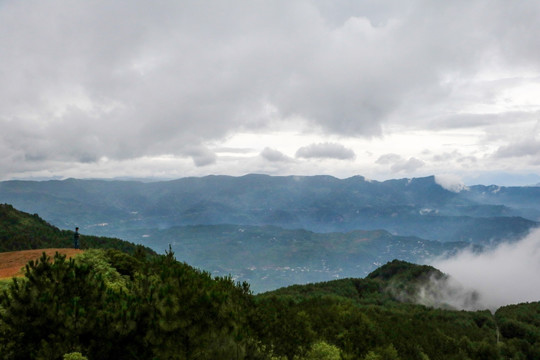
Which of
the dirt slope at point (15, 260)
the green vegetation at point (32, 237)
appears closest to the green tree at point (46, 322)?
the dirt slope at point (15, 260)

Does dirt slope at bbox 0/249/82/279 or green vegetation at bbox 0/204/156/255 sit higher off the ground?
dirt slope at bbox 0/249/82/279

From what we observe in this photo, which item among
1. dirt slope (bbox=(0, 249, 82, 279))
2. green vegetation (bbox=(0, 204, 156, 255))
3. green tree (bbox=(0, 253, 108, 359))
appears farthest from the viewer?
green vegetation (bbox=(0, 204, 156, 255))

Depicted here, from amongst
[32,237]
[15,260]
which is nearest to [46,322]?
[15,260]

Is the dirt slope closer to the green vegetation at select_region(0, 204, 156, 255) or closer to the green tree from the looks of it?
the green tree

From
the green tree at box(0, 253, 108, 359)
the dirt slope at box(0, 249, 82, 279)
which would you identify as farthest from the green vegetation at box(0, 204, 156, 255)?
the green tree at box(0, 253, 108, 359)

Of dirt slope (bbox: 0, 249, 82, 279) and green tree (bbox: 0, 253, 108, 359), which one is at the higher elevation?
green tree (bbox: 0, 253, 108, 359)

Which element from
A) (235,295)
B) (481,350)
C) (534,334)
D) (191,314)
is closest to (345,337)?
Result: (235,295)

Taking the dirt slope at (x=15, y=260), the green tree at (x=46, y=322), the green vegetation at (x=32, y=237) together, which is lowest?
the green vegetation at (x=32, y=237)

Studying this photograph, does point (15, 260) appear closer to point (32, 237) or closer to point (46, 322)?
point (46, 322)

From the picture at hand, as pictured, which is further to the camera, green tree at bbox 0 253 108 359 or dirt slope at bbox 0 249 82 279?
dirt slope at bbox 0 249 82 279

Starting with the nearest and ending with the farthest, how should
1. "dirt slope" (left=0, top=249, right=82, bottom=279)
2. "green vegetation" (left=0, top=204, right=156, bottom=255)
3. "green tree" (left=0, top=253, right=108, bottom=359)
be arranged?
"green tree" (left=0, top=253, right=108, bottom=359), "dirt slope" (left=0, top=249, right=82, bottom=279), "green vegetation" (left=0, top=204, right=156, bottom=255)

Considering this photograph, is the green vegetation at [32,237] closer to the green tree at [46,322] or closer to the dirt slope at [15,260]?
the dirt slope at [15,260]

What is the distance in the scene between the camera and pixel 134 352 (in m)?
13.8

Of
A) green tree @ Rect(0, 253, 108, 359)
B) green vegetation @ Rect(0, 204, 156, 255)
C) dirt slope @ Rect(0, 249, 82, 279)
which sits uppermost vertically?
green tree @ Rect(0, 253, 108, 359)
